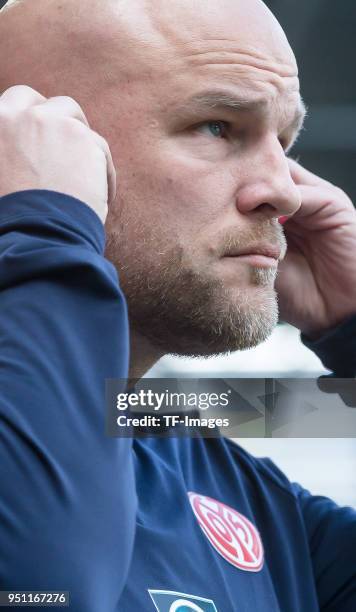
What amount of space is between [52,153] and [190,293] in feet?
1.33

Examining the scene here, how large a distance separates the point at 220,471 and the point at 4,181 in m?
0.69

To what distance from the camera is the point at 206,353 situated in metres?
1.38

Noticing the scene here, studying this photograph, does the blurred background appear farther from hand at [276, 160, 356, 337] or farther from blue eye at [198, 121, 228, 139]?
blue eye at [198, 121, 228, 139]

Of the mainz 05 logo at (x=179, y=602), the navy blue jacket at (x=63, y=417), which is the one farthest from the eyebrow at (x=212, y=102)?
the mainz 05 logo at (x=179, y=602)

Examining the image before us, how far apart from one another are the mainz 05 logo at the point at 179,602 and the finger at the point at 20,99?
59 cm

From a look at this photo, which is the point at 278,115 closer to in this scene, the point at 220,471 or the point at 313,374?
the point at 220,471

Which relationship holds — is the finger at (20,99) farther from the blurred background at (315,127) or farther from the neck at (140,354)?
the blurred background at (315,127)

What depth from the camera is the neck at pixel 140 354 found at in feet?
4.51

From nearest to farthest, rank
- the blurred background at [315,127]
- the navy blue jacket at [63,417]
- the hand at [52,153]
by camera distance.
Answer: the navy blue jacket at [63,417], the hand at [52,153], the blurred background at [315,127]

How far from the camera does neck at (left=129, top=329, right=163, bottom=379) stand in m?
1.37

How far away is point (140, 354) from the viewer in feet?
4.57

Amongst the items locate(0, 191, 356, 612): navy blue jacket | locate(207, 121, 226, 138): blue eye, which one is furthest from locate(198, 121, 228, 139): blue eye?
locate(0, 191, 356, 612): navy blue jacket

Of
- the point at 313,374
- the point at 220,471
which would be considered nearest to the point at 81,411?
the point at 220,471

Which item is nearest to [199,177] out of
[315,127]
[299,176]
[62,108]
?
[62,108]
